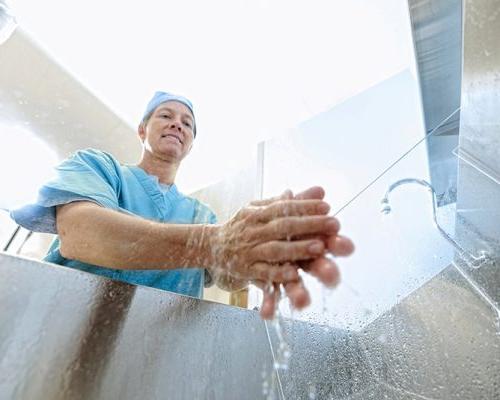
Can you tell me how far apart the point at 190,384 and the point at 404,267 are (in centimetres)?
47

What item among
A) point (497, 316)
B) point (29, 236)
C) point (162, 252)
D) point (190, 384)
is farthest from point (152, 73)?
point (497, 316)

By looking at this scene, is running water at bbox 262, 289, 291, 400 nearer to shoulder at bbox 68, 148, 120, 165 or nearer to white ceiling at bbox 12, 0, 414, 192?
shoulder at bbox 68, 148, 120, 165

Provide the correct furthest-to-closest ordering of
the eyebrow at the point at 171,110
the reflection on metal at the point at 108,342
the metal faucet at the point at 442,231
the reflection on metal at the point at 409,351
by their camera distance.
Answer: the eyebrow at the point at 171,110, the metal faucet at the point at 442,231, the reflection on metal at the point at 409,351, the reflection on metal at the point at 108,342

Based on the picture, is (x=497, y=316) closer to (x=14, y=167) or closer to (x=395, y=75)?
(x=395, y=75)

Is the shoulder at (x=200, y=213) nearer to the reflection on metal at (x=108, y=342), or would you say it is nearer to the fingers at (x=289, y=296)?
the reflection on metal at (x=108, y=342)

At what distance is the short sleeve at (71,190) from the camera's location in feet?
1.77

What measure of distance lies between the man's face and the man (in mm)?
190

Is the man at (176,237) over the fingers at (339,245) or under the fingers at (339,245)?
over

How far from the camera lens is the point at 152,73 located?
4.35 ft

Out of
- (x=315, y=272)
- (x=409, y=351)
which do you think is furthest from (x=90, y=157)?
(x=409, y=351)

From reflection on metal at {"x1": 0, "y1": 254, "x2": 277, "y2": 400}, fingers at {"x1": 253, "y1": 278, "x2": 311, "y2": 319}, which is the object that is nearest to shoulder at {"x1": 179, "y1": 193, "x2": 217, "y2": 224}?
reflection on metal at {"x1": 0, "y1": 254, "x2": 277, "y2": 400}

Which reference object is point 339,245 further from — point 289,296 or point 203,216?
point 203,216

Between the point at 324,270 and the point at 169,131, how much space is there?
686mm

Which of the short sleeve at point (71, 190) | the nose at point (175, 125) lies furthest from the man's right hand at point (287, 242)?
the nose at point (175, 125)
